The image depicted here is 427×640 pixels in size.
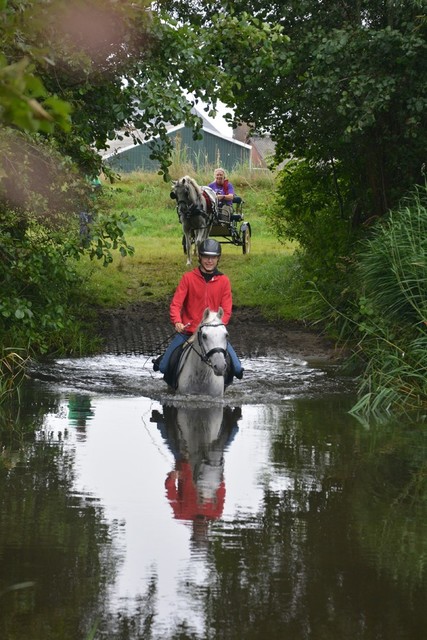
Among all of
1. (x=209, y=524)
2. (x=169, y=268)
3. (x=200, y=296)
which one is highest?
(x=169, y=268)

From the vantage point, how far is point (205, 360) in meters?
12.1

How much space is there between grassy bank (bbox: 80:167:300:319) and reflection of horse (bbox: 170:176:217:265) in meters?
1.03

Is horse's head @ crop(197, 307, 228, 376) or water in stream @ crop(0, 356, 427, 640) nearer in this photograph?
water in stream @ crop(0, 356, 427, 640)

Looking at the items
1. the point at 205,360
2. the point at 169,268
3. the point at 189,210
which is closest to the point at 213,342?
the point at 205,360

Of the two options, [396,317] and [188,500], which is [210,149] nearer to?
[396,317]

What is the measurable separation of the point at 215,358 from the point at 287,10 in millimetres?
6761

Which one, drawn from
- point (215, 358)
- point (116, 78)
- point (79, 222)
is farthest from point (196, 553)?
point (116, 78)

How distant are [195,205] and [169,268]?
77.6 inches

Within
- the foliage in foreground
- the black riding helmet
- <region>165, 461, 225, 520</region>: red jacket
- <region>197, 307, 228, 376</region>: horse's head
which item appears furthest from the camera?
the black riding helmet

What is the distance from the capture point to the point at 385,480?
346 inches

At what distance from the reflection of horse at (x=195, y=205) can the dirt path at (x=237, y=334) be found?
270 centimetres

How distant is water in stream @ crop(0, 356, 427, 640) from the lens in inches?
219

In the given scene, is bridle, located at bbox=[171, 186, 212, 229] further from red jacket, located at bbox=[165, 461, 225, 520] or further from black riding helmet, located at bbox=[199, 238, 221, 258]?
red jacket, located at bbox=[165, 461, 225, 520]

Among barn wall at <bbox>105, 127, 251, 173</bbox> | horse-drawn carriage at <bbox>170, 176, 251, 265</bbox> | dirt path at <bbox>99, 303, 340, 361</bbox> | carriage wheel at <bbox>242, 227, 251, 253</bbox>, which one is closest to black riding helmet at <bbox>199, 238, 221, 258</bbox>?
dirt path at <bbox>99, 303, 340, 361</bbox>
